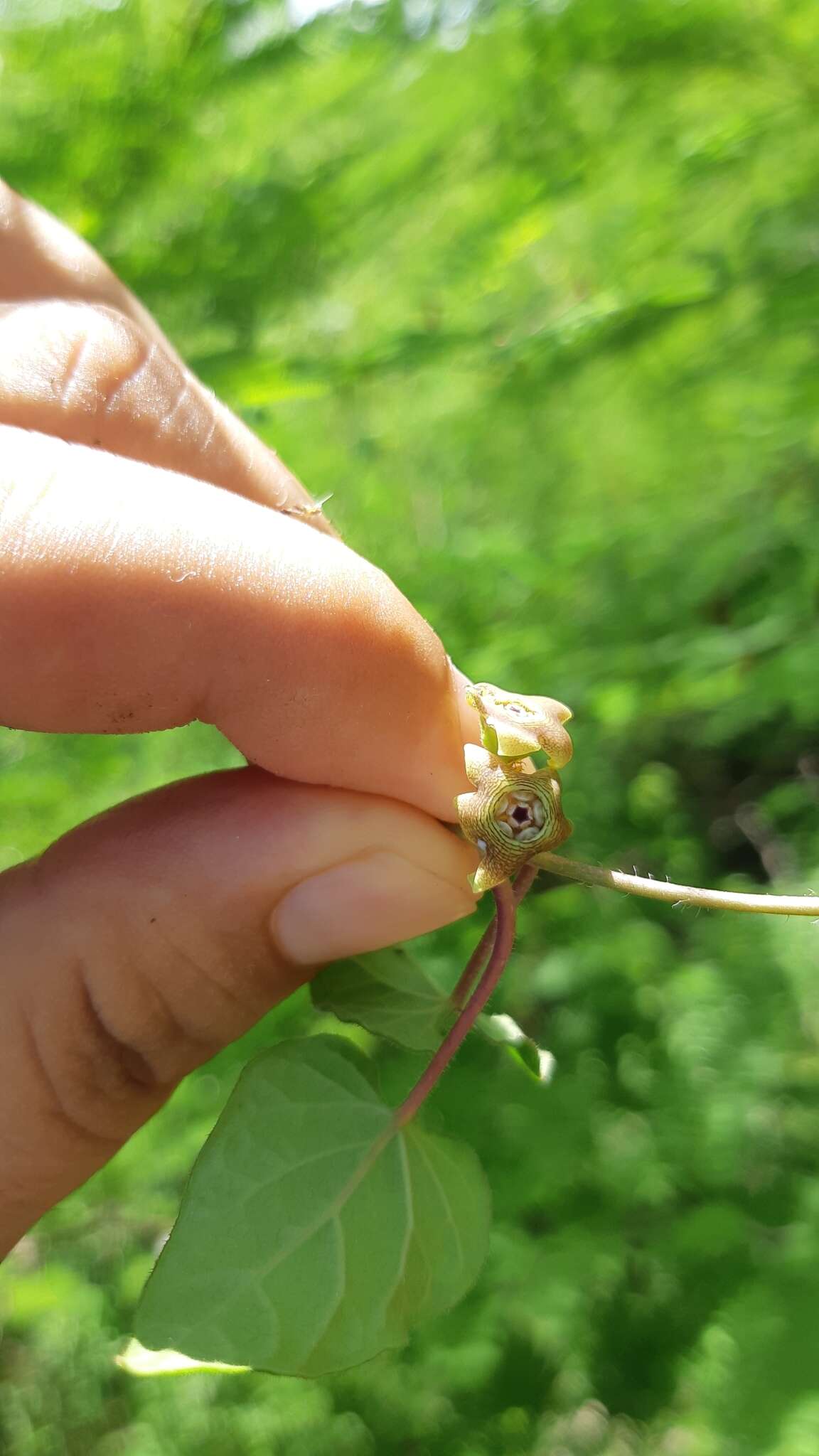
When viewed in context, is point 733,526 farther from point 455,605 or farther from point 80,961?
point 80,961

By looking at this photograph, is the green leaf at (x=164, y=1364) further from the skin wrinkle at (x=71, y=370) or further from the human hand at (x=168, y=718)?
the skin wrinkle at (x=71, y=370)

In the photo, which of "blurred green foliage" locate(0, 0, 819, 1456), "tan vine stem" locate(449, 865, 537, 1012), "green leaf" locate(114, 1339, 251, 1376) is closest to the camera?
"green leaf" locate(114, 1339, 251, 1376)

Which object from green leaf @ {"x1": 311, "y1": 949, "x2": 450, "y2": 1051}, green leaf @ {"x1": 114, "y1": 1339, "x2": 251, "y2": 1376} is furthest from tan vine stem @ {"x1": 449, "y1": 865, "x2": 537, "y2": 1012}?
green leaf @ {"x1": 114, "y1": 1339, "x2": 251, "y2": 1376}

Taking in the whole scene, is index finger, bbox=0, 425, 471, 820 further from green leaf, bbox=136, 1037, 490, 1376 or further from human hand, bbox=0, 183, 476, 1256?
green leaf, bbox=136, 1037, 490, 1376

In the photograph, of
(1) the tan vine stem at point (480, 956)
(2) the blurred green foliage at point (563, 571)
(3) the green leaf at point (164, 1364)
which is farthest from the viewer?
(2) the blurred green foliage at point (563, 571)

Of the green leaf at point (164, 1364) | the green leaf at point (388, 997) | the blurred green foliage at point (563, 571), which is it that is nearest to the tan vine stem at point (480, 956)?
the green leaf at point (388, 997)

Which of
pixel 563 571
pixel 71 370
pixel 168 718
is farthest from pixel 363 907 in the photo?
pixel 563 571
